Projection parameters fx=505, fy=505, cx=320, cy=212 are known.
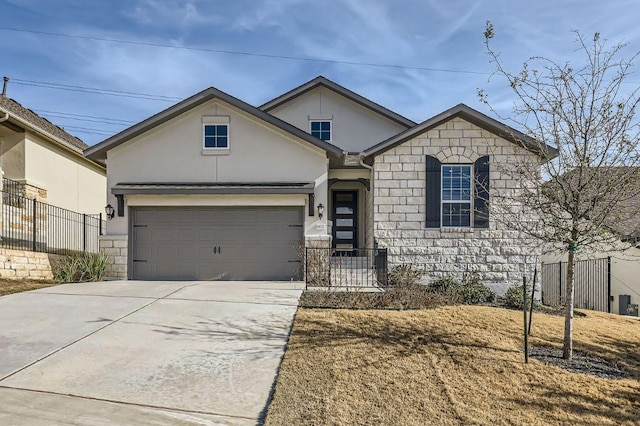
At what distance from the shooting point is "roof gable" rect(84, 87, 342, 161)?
1479 cm

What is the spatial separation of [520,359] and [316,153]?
9284 mm

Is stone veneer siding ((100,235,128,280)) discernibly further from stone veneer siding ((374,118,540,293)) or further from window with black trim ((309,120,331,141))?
window with black trim ((309,120,331,141))

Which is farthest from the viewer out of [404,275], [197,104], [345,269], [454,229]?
[197,104]

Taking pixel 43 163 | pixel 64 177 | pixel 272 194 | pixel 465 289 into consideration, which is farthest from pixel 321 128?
pixel 43 163

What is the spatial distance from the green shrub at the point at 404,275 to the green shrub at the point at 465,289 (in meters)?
0.48

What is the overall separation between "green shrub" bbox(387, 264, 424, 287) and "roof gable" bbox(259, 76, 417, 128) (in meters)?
6.97

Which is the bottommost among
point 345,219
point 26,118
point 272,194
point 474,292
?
point 474,292

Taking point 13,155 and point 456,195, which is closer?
point 456,195

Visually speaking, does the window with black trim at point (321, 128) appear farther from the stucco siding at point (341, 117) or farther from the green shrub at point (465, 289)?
the green shrub at point (465, 289)

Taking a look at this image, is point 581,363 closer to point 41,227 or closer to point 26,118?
point 41,227

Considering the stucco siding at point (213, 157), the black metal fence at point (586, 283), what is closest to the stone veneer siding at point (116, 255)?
the stucco siding at point (213, 157)

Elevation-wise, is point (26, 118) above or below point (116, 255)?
above

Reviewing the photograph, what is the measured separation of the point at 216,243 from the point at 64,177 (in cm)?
858

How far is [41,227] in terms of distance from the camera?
633 inches
